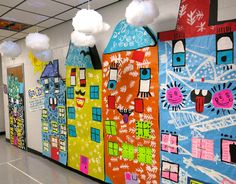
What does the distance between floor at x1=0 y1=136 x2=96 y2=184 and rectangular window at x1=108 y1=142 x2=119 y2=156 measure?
25.9 inches

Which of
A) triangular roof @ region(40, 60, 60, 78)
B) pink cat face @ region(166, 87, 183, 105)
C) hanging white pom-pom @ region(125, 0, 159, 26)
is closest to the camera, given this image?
hanging white pom-pom @ region(125, 0, 159, 26)

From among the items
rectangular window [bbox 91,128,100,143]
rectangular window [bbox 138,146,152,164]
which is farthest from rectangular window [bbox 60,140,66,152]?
rectangular window [bbox 138,146,152,164]

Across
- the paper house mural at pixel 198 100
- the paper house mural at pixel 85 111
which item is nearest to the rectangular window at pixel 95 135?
the paper house mural at pixel 85 111

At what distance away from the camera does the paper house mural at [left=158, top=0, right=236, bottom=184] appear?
187cm

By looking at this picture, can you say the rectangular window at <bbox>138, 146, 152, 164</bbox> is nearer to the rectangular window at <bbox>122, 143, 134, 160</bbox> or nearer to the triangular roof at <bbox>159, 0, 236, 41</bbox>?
the rectangular window at <bbox>122, 143, 134, 160</bbox>

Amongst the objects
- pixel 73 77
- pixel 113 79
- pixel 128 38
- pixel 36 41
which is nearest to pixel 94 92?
pixel 113 79

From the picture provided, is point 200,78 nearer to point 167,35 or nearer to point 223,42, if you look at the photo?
point 223,42

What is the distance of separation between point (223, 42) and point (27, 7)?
2.43 meters

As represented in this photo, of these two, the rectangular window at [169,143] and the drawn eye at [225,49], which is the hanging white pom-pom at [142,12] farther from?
the rectangular window at [169,143]

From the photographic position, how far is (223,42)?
1.87m

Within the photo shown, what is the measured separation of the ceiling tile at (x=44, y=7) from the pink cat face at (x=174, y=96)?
5.87ft

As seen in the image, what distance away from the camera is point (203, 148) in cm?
202

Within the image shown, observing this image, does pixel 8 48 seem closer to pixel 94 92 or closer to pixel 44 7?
pixel 44 7

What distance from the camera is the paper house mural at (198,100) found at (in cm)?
187
